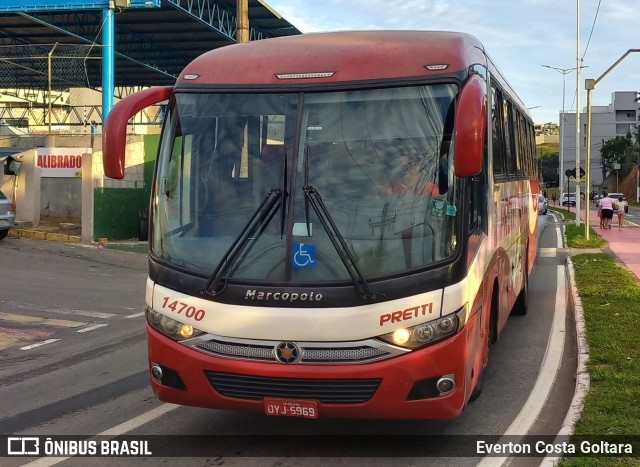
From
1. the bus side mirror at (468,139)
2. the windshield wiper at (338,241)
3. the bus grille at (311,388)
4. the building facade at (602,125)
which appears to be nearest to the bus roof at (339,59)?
the bus side mirror at (468,139)

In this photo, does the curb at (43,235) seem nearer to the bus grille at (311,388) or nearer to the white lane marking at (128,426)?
the white lane marking at (128,426)

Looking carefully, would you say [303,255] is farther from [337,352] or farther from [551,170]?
[551,170]

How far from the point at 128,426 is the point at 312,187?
2.57 metres

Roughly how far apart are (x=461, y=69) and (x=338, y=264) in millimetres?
1717

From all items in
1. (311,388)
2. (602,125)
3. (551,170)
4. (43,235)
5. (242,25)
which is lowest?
(311,388)

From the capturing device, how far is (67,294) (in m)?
14.1

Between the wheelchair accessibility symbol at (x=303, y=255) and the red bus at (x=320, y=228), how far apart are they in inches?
0.4

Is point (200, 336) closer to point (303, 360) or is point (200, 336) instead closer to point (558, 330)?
point (303, 360)

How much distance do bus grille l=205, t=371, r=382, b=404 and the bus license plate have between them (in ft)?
0.11

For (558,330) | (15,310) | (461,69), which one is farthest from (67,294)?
(461,69)

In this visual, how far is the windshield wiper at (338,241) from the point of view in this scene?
4.87 metres

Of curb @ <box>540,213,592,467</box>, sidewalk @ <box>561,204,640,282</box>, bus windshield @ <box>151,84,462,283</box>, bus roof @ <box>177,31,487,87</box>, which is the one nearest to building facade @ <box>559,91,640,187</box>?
sidewalk @ <box>561,204,640,282</box>

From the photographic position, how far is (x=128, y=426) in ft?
20.0

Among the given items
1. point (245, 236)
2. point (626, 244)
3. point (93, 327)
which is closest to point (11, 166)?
point (93, 327)
